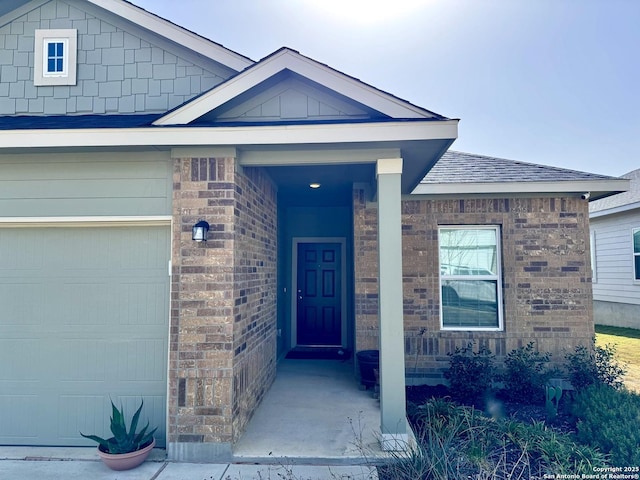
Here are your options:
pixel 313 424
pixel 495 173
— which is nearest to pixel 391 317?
pixel 313 424

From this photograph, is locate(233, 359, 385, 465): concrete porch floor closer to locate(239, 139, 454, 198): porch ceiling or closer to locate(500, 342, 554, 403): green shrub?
locate(500, 342, 554, 403): green shrub

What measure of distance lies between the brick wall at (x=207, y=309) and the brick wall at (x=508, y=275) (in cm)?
264

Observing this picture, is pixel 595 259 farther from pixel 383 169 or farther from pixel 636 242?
pixel 383 169

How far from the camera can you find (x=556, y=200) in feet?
20.7

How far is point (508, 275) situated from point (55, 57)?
7.14 meters

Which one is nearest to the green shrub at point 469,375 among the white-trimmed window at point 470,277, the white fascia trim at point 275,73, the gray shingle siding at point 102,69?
the white-trimmed window at point 470,277

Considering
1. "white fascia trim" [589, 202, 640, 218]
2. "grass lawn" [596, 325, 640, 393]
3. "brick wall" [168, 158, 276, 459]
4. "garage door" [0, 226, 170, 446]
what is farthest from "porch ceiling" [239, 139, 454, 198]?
"white fascia trim" [589, 202, 640, 218]

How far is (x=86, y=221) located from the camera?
4180 mm

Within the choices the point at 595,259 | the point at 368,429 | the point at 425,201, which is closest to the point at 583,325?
the point at 425,201

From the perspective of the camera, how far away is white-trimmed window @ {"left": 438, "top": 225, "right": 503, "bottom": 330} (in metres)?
6.37

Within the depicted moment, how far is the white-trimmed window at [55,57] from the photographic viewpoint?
522 cm

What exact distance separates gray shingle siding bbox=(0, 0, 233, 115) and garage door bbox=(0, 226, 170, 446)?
6.28 ft

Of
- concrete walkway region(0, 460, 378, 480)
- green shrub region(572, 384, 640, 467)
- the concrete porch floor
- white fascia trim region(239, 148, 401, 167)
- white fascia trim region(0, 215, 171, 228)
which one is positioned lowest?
concrete walkway region(0, 460, 378, 480)

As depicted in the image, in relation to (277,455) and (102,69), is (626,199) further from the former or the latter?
A: (102,69)
